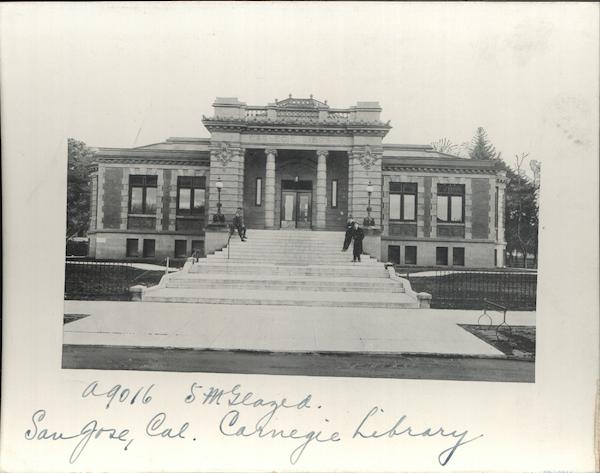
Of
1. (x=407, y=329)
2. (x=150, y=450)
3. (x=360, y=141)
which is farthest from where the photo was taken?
(x=360, y=141)

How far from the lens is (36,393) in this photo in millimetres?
4766

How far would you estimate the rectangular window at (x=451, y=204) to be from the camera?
7.72 metres

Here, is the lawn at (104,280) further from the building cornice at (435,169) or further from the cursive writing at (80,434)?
the building cornice at (435,169)

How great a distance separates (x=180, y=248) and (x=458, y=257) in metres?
5.55

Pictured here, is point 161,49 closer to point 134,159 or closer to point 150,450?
point 134,159

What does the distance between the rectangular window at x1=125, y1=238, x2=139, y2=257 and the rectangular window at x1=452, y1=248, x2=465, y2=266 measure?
6201 millimetres

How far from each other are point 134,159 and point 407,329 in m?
5.34

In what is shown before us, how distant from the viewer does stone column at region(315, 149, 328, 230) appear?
8.25 m

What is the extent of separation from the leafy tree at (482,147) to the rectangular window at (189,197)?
4.97 m

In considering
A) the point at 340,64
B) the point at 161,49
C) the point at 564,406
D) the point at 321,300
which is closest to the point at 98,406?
the point at 321,300

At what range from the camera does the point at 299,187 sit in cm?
891

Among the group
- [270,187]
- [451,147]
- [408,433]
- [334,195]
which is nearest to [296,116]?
[270,187]

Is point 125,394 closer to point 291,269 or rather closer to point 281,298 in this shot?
point 281,298

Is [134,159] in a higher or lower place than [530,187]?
higher
